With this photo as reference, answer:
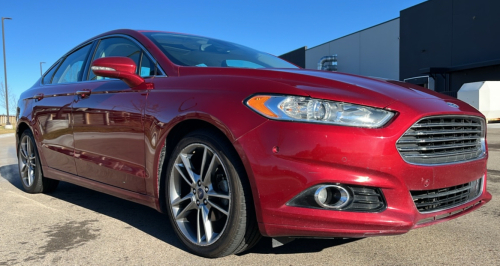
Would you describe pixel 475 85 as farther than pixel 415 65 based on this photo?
No

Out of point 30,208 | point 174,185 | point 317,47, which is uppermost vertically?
point 317,47

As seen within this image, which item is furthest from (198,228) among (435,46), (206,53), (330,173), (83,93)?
(435,46)

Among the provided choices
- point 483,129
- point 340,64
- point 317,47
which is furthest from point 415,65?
point 483,129

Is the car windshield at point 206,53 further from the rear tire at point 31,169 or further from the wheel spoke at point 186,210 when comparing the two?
the rear tire at point 31,169

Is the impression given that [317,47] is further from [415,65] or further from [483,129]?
[483,129]

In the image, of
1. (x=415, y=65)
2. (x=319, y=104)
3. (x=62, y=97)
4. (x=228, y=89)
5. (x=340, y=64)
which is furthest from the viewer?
(x=340, y=64)

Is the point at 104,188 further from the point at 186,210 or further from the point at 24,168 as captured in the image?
the point at 24,168

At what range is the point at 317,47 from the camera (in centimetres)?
3969

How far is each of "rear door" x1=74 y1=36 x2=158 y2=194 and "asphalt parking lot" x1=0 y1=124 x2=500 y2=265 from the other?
392 mm

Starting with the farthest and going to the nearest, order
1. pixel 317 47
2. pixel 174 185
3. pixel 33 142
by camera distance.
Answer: pixel 317 47 → pixel 33 142 → pixel 174 185

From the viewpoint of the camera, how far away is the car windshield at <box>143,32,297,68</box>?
3236 millimetres

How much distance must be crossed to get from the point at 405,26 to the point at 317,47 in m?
10.7

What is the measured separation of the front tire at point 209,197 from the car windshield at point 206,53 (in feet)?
2.51

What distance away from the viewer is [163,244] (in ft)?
9.61
